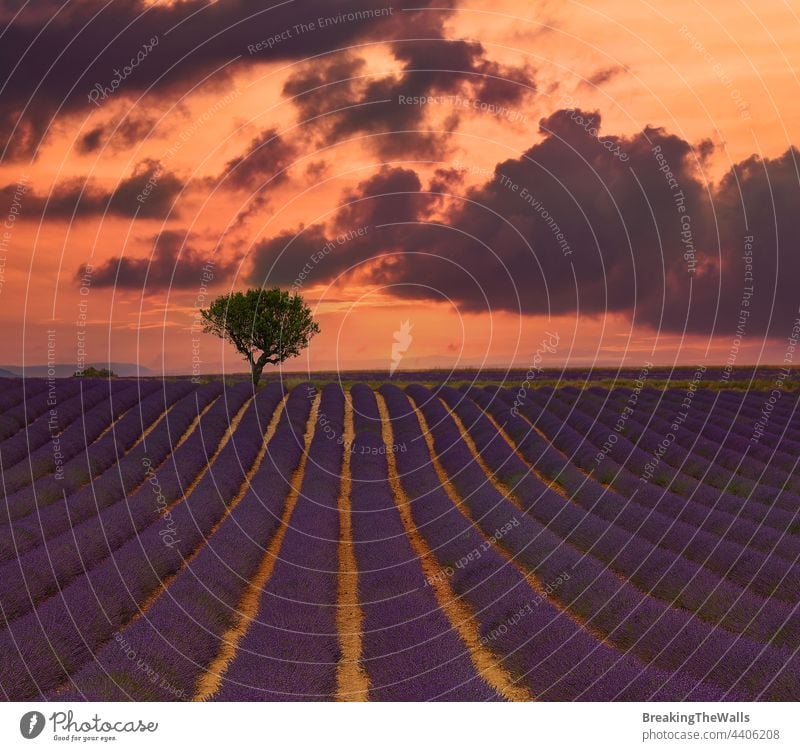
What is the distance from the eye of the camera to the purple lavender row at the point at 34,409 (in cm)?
2033

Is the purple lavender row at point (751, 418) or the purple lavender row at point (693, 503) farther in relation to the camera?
the purple lavender row at point (751, 418)

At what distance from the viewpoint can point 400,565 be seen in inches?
366

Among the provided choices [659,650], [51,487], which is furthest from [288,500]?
[659,650]

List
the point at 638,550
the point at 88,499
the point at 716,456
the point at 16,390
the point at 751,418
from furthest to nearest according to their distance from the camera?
the point at 16,390 → the point at 751,418 → the point at 716,456 → the point at 88,499 → the point at 638,550

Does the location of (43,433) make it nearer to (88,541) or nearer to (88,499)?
(88,499)

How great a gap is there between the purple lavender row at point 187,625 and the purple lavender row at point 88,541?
118 cm

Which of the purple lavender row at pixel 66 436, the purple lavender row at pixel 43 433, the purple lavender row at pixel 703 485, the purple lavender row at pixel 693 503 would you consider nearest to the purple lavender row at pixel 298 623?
the purple lavender row at pixel 693 503

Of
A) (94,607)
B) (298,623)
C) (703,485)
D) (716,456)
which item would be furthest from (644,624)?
(716,456)

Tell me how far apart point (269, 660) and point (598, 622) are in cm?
358

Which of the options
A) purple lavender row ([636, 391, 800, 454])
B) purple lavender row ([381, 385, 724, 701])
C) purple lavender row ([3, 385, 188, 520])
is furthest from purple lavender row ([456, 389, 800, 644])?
purple lavender row ([3, 385, 188, 520])

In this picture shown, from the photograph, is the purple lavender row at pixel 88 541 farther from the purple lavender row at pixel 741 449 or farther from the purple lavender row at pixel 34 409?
the purple lavender row at pixel 741 449

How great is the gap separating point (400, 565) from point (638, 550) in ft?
11.4

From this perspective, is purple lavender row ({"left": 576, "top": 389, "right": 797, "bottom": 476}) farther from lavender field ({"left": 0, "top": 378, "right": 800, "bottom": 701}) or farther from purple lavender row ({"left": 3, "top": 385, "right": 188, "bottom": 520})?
purple lavender row ({"left": 3, "top": 385, "right": 188, "bottom": 520})

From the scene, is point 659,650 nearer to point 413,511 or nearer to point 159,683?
point 159,683
